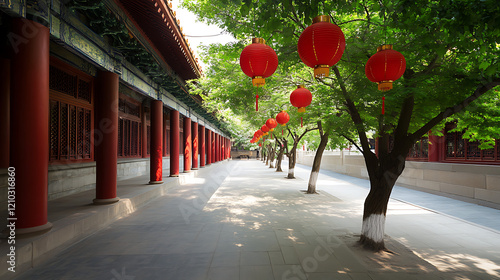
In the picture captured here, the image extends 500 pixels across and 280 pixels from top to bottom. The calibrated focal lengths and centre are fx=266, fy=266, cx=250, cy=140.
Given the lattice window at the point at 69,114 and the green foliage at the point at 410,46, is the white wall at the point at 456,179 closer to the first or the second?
the green foliage at the point at 410,46

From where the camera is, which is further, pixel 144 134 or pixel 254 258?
pixel 144 134

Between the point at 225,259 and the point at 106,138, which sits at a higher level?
the point at 106,138

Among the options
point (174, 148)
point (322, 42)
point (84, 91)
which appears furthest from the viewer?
point (174, 148)

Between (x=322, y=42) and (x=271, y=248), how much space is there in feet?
11.0

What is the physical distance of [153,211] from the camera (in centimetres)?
721

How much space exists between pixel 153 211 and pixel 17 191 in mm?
3578

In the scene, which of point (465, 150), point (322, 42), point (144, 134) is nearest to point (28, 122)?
point (322, 42)

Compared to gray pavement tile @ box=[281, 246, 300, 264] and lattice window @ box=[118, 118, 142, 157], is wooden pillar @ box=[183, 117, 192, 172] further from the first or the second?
gray pavement tile @ box=[281, 246, 300, 264]

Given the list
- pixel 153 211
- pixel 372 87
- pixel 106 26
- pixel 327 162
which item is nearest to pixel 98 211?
pixel 153 211

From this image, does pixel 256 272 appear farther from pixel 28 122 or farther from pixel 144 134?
pixel 144 134

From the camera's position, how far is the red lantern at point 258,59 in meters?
4.11

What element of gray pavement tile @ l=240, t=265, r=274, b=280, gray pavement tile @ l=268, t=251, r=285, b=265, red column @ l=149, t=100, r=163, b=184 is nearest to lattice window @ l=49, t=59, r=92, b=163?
red column @ l=149, t=100, r=163, b=184

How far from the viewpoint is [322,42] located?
134 inches

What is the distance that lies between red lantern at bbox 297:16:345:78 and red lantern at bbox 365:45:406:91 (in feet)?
2.66
